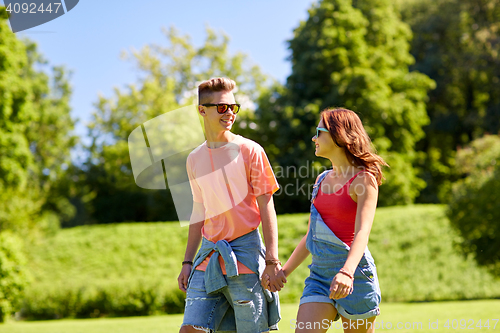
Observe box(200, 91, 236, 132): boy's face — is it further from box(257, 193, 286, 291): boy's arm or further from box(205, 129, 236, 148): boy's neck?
box(257, 193, 286, 291): boy's arm

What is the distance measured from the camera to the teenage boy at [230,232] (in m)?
3.08

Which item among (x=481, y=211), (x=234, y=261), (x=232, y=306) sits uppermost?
(x=234, y=261)

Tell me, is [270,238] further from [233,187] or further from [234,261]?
[233,187]

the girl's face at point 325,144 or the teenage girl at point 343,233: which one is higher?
the girl's face at point 325,144

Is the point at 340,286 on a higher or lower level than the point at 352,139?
lower

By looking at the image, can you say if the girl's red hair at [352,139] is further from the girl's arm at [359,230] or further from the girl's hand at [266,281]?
the girl's hand at [266,281]

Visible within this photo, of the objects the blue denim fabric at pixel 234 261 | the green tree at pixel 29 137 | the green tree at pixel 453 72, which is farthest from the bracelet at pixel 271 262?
the green tree at pixel 453 72

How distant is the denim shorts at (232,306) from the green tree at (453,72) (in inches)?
947

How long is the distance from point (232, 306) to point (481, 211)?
34.6ft

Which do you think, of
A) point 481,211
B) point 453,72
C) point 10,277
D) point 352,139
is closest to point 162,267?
point 10,277

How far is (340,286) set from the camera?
8.44 feet

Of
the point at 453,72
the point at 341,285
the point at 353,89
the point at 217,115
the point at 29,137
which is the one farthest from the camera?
the point at 29,137

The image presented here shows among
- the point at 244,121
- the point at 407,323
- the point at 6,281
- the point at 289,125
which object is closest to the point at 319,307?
the point at 407,323

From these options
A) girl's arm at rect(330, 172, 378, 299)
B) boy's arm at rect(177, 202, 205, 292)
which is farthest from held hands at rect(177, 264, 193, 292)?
girl's arm at rect(330, 172, 378, 299)
